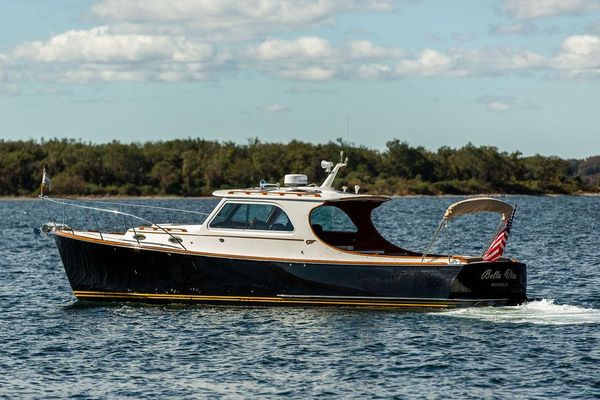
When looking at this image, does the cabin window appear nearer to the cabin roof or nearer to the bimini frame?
the cabin roof

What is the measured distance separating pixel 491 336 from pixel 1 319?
440 inches

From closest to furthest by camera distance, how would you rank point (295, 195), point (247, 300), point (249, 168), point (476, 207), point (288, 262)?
1. point (288, 262)
2. point (476, 207)
3. point (247, 300)
4. point (295, 195)
5. point (249, 168)

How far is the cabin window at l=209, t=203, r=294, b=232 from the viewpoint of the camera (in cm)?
2761

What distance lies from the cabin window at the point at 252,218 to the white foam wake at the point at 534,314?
14.0 ft

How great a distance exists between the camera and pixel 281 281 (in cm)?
2730

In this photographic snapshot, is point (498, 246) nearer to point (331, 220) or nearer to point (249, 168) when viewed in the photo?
point (331, 220)

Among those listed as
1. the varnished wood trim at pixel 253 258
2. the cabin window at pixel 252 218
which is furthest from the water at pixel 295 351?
the cabin window at pixel 252 218

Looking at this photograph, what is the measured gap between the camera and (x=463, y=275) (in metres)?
26.3

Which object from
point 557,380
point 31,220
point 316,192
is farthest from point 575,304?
point 31,220

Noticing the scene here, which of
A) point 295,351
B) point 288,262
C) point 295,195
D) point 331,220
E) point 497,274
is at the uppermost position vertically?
A: point 295,195

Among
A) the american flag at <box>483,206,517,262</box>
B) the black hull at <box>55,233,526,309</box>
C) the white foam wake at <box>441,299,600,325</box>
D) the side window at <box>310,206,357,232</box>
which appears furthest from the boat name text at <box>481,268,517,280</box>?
the side window at <box>310,206,357,232</box>

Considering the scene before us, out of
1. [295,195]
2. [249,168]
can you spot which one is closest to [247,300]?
[295,195]

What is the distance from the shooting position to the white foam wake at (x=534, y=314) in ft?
84.9

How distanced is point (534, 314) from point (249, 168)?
11769cm
